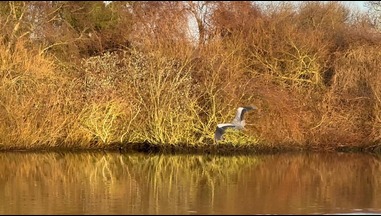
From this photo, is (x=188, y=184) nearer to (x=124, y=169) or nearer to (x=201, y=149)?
(x=124, y=169)

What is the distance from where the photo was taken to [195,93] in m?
20.2

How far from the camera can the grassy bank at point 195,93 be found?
19.6 metres

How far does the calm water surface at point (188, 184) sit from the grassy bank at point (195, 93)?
0.92 meters

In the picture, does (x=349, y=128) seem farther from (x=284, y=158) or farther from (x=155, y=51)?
(x=155, y=51)

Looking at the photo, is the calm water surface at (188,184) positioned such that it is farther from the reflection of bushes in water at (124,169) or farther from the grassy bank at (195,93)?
the grassy bank at (195,93)

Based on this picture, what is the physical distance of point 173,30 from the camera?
69.5 feet

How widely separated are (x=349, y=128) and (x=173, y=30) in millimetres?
6192

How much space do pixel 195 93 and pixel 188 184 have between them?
7455mm

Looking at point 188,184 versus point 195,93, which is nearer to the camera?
point 188,184

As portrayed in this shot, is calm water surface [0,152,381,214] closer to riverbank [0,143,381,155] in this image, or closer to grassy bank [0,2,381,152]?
riverbank [0,143,381,155]

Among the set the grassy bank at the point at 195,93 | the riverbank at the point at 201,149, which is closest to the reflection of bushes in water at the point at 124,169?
the riverbank at the point at 201,149

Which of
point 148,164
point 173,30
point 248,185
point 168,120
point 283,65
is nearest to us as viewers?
point 248,185

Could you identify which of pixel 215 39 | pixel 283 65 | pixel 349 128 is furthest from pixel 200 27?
pixel 349 128

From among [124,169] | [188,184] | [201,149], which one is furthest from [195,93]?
[188,184]
